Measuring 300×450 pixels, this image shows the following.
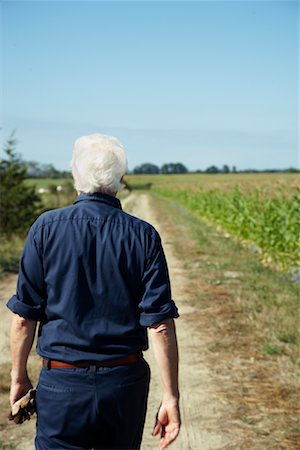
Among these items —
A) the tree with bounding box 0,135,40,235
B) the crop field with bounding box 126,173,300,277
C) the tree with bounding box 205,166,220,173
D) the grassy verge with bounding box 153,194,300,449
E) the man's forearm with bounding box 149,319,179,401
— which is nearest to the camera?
the man's forearm with bounding box 149,319,179,401

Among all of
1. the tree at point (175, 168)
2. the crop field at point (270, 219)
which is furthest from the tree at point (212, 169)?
the crop field at point (270, 219)

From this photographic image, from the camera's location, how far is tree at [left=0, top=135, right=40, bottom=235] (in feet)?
65.7

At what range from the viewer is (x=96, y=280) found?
295cm

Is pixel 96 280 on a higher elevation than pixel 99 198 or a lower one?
lower

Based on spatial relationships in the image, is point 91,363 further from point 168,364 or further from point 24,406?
point 24,406

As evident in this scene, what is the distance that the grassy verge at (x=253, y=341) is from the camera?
5414 mm

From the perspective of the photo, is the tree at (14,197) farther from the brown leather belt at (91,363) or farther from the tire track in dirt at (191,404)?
the brown leather belt at (91,363)

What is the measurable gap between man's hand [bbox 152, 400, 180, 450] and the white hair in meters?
0.94

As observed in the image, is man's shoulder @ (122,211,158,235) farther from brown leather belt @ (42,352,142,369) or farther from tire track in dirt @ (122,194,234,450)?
tire track in dirt @ (122,194,234,450)

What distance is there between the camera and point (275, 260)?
13844 mm

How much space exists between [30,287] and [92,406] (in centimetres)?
56

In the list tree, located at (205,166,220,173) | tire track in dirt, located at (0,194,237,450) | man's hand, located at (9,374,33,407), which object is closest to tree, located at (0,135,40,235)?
tire track in dirt, located at (0,194,237,450)

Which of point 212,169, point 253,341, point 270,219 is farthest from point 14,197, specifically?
point 212,169

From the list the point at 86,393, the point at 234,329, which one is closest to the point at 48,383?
the point at 86,393
